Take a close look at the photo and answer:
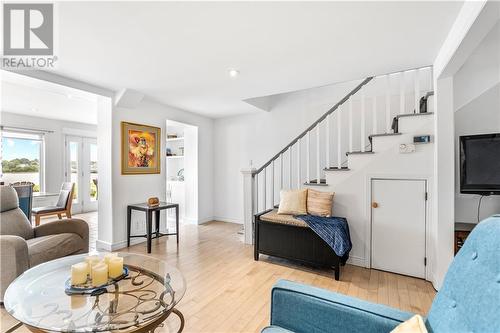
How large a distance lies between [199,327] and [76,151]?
6582mm

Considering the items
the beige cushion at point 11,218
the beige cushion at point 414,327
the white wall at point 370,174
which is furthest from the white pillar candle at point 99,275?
the white wall at point 370,174

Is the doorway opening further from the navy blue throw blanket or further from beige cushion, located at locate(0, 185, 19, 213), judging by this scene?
the navy blue throw blanket

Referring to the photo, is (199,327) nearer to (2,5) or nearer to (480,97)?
(2,5)

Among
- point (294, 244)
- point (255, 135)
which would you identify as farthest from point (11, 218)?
point (255, 135)

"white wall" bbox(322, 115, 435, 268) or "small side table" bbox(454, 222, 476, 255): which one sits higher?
"white wall" bbox(322, 115, 435, 268)

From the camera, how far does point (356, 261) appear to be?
3080mm

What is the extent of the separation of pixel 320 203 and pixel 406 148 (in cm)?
120

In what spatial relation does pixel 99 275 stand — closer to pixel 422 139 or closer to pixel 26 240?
pixel 26 240

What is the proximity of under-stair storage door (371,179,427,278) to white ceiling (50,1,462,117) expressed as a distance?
1419 millimetres

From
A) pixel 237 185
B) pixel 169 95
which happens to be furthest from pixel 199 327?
pixel 237 185

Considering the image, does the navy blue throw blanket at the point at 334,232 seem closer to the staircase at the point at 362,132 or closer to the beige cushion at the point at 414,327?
the staircase at the point at 362,132

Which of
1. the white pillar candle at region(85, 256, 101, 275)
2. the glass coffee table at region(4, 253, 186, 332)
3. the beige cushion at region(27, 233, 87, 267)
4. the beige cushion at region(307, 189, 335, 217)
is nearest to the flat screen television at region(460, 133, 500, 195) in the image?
the beige cushion at region(307, 189, 335, 217)

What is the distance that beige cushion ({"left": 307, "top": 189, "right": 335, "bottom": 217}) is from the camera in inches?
122

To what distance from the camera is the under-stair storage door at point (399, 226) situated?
272cm
